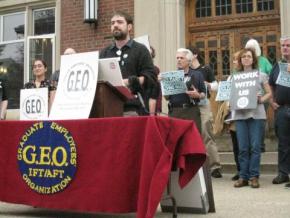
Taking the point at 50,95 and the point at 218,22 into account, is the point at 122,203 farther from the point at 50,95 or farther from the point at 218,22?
the point at 218,22

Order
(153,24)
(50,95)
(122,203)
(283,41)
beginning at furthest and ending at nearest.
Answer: (153,24), (283,41), (50,95), (122,203)

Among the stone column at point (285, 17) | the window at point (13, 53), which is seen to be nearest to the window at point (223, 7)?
the stone column at point (285, 17)

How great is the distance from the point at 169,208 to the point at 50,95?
5.28ft

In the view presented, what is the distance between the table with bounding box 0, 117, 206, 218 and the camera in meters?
3.79

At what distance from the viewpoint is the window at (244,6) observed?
30.0 feet

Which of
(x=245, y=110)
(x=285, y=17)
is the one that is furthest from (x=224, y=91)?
(x=285, y=17)

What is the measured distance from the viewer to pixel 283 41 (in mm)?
6262

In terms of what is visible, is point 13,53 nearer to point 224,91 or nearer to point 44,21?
point 44,21

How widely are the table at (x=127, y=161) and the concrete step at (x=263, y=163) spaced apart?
3474 mm

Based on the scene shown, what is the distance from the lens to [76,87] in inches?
174

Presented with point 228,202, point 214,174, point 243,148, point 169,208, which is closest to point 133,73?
point 169,208

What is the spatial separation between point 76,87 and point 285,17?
198 inches

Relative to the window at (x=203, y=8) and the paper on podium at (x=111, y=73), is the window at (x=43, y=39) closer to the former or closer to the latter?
the window at (x=203, y=8)

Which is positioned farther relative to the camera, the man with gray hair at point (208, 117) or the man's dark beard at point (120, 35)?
the man with gray hair at point (208, 117)
